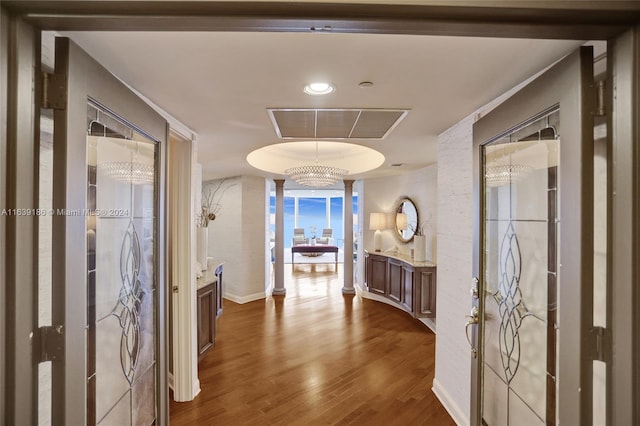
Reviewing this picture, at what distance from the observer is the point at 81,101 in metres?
0.93

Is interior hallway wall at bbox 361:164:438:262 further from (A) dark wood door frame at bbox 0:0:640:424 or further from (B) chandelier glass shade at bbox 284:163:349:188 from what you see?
(A) dark wood door frame at bbox 0:0:640:424

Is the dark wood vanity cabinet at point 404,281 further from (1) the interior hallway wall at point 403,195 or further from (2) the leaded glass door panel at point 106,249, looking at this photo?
(2) the leaded glass door panel at point 106,249

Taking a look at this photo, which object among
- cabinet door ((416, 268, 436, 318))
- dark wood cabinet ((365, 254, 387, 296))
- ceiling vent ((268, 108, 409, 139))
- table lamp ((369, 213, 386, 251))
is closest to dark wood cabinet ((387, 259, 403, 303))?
dark wood cabinet ((365, 254, 387, 296))

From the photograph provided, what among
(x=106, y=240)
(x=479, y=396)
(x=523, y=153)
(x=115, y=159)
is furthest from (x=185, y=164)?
(x=479, y=396)

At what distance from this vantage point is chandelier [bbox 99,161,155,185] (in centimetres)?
126

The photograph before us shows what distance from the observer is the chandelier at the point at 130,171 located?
1256 mm

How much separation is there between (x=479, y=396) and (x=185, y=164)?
2.67 metres

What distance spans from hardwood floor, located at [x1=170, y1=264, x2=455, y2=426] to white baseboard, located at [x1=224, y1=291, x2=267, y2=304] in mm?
333

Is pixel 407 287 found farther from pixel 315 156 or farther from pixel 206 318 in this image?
pixel 206 318

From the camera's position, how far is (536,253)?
A: 4.06 ft

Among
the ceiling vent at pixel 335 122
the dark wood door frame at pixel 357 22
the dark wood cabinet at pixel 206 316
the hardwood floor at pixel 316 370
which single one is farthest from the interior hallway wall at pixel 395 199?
the dark wood door frame at pixel 357 22

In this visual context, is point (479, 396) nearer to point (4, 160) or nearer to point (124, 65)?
point (4, 160)

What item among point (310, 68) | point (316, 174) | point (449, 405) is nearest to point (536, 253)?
point (310, 68)

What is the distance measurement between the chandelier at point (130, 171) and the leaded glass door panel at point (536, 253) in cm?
184
